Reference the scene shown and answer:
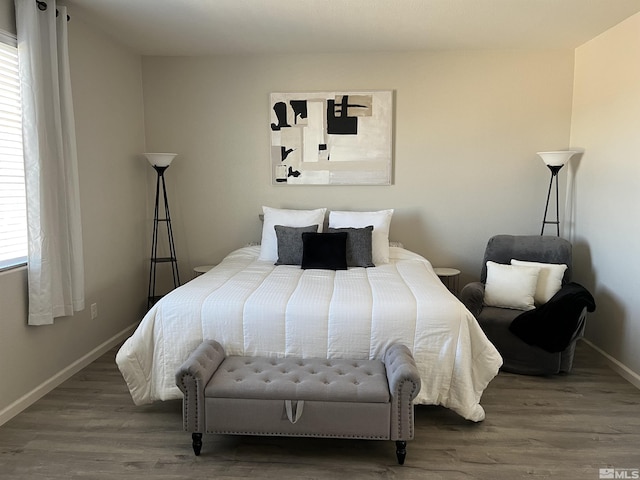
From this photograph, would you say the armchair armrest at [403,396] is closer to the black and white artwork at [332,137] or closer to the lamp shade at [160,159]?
the black and white artwork at [332,137]

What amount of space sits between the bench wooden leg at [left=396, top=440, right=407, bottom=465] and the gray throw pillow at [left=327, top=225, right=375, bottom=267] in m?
1.62

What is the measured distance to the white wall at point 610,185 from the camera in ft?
11.0

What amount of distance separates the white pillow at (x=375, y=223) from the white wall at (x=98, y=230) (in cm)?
180

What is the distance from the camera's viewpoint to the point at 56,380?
3170 mm

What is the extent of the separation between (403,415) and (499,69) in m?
3.34

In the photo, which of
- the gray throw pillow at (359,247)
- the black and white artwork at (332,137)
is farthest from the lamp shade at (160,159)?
the gray throw pillow at (359,247)

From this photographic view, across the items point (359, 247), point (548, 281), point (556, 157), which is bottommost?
point (548, 281)

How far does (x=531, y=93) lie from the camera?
4332 mm

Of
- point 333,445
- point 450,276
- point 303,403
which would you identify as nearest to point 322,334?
point 303,403

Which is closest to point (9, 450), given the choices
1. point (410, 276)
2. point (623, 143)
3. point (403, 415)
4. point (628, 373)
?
point (403, 415)

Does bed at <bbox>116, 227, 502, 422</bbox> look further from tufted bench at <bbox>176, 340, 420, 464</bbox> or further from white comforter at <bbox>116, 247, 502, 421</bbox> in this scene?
tufted bench at <bbox>176, 340, 420, 464</bbox>

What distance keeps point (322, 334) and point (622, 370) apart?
2.27 m

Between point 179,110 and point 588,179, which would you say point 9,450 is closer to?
point 179,110

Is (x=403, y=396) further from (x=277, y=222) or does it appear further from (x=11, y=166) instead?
(x=11, y=166)
